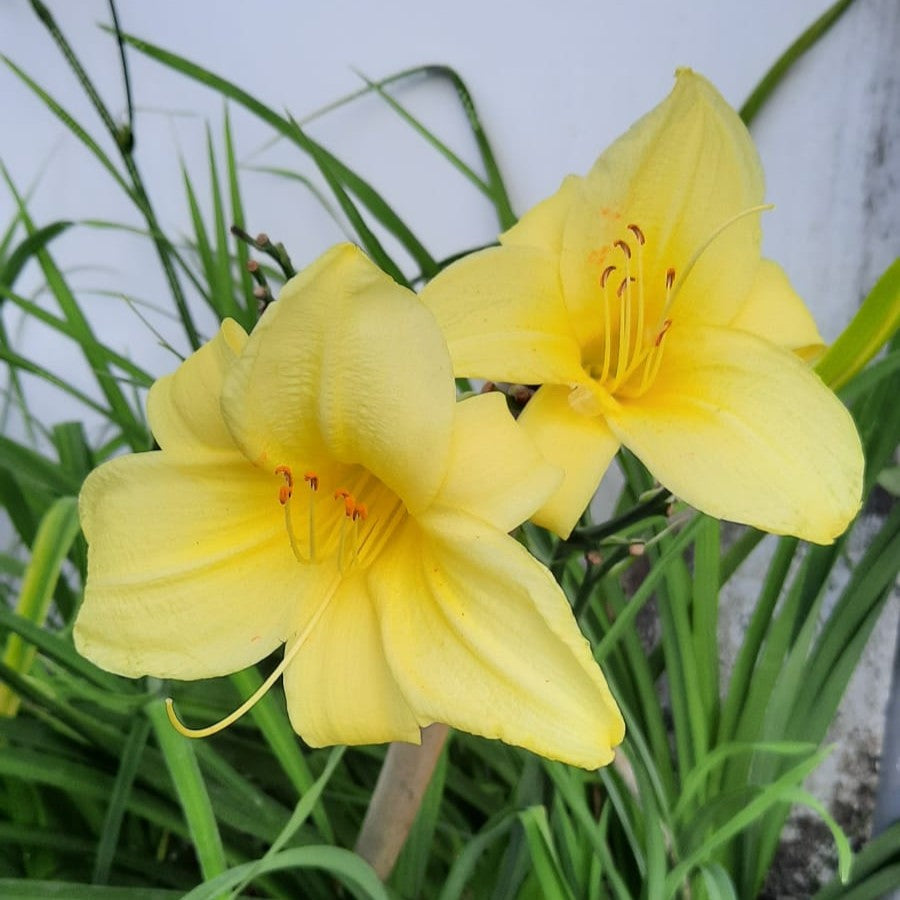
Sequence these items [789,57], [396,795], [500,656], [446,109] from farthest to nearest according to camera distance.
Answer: [446,109] < [789,57] < [396,795] < [500,656]

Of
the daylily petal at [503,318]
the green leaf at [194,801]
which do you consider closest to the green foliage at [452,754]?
the green leaf at [194,801]

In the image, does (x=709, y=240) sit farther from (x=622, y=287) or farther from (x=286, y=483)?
(x=286, y=483)

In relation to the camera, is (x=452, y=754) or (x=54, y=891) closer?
(x=54, y=891)

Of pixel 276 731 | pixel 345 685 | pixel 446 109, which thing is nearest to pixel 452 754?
pixel 276 731

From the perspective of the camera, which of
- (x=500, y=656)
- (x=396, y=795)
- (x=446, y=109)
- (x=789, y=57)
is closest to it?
(x=500, y=656)

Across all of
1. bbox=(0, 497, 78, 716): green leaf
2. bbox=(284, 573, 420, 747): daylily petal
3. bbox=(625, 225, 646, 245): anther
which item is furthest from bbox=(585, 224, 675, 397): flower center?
bbox=(0, 497, 78, 716): green leaf

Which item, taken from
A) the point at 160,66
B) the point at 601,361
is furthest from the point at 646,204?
the point at 160,66

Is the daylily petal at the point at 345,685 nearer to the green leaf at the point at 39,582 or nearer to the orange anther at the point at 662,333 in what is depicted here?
the orange anther at the point at 662,333

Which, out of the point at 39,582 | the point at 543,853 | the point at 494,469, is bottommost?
the point at 543,853
